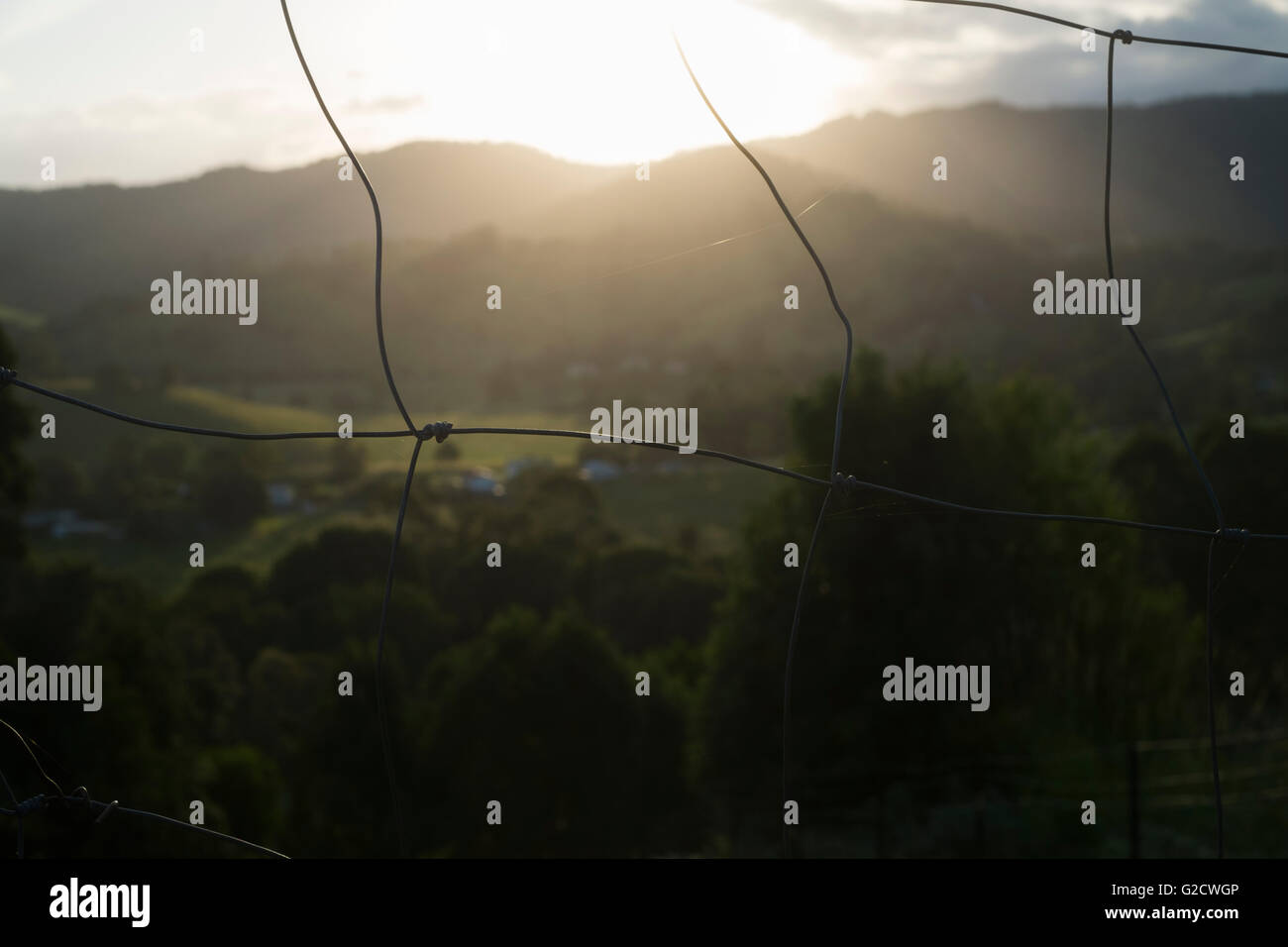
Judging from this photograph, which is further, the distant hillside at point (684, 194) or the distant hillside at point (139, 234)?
the distant hillside at point (139, 234)

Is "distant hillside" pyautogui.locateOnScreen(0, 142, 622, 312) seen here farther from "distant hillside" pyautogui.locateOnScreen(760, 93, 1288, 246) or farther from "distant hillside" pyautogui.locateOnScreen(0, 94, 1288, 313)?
"distant hillside" pyautogui.locateOnScreen(760, 93, 1288, 246)

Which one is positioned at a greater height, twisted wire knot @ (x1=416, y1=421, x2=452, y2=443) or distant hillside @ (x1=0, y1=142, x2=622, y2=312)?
distant hillside @ (x1=0, y1=142, x2=622, y2=312)

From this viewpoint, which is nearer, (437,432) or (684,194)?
(437,432)

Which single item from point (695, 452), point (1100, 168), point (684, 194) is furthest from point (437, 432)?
Result: point (1100, 168)

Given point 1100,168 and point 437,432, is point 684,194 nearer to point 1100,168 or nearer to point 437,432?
point 437,432

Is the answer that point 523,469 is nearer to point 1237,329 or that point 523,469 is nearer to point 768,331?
point 768,331

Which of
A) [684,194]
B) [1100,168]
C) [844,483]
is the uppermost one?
[1100,168]

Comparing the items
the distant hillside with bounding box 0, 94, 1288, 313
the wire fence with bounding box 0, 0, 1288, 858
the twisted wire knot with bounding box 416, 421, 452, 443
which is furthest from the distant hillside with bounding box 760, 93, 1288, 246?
the twisted wire knot with bounding box 416, 421, 452, 443

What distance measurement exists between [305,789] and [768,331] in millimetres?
17665

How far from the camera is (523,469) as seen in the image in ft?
130

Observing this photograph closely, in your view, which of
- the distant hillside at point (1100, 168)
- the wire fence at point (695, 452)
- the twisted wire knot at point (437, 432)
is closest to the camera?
the wire fence at point (695, 452)

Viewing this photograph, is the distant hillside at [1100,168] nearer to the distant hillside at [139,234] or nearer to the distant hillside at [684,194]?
the distant hillside at [684,194]

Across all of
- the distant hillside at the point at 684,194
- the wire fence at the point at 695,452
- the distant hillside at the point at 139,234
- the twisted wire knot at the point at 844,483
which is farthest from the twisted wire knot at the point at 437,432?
the distant hillside at the point at 139,234
